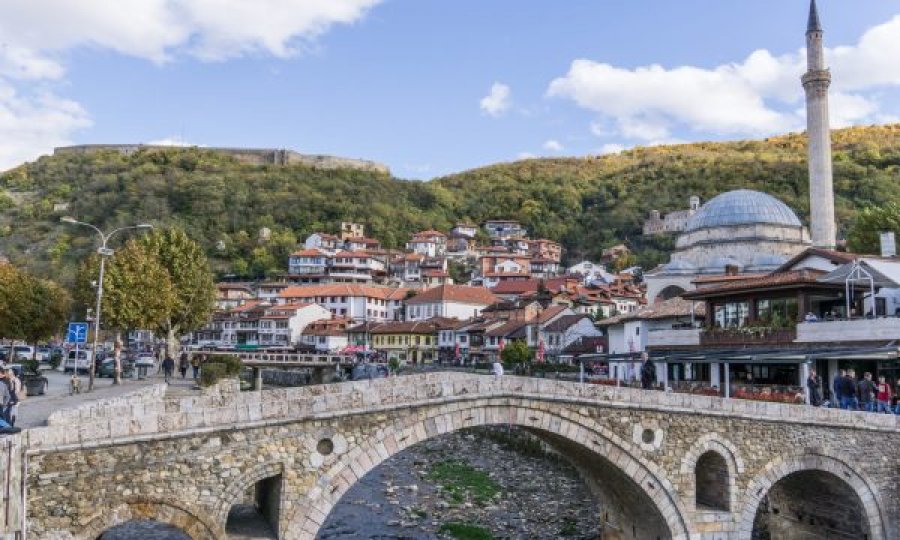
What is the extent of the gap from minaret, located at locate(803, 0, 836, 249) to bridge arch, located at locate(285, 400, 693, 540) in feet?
108

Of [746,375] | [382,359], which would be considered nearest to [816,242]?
[746,375]

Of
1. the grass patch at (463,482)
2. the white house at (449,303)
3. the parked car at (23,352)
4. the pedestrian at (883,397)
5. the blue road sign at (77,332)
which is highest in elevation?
the white house at (449,303)

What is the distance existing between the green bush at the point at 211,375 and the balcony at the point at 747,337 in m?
20.1

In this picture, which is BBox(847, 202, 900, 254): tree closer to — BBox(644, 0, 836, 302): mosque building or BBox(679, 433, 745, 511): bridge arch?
BBox(644, 0, 836, 302): mosque building

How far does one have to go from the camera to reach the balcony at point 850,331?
886 inches

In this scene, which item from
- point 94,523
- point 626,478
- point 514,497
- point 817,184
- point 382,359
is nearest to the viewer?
point 94,523

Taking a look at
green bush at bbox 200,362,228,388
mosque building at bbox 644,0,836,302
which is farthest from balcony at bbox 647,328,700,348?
green bush at bbox 200,362,228,388

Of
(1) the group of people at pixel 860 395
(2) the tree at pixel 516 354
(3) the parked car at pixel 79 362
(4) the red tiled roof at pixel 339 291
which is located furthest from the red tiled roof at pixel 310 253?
(1) the group of people at pixel 860 395

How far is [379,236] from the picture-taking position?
365ft

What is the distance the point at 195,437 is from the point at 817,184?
41.3 metres

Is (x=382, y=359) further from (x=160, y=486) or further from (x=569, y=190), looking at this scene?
(x=569, y=190)

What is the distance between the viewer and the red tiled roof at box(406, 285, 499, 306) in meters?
74.7

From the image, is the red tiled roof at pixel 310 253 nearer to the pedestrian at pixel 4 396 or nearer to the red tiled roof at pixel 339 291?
the red tiled roof at pixel 339 291

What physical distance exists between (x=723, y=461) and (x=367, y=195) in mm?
108993
